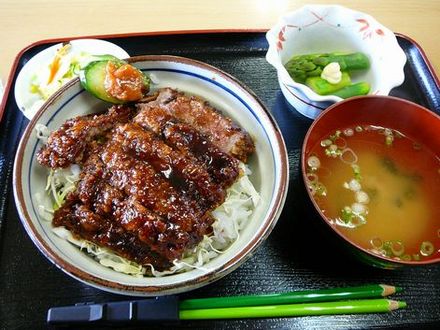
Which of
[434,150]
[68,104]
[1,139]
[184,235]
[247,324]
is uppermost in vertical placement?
[68,104]

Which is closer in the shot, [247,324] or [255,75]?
[247,324]

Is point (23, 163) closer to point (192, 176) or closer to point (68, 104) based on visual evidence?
A: point (68, 104)

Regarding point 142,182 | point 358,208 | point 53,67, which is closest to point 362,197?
point 358,208

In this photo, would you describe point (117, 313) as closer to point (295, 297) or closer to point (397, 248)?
point (295, 297)

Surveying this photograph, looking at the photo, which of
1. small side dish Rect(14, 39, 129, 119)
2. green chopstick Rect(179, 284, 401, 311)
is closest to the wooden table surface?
small side dish Rect(14, 39, 129, 119)

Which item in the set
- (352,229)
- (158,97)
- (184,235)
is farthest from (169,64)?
(352,229)

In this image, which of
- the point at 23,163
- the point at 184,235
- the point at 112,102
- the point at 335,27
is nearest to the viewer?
the point at 184,235
